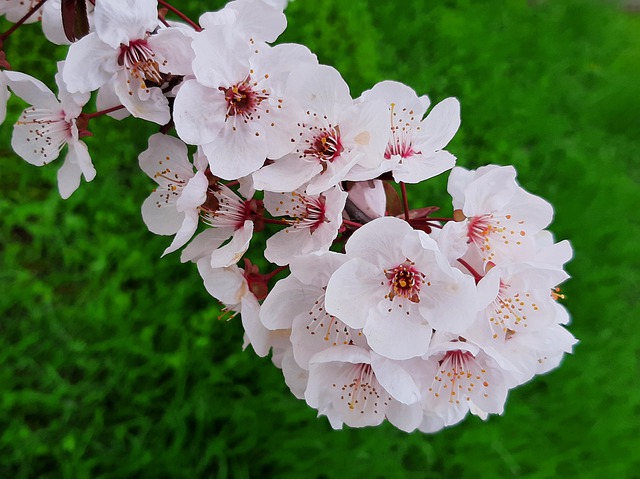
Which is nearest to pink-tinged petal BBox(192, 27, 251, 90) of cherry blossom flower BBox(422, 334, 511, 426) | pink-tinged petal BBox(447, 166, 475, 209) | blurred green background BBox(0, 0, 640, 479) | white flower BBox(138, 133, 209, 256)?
white flower BBox(138, 133, 209, 256)

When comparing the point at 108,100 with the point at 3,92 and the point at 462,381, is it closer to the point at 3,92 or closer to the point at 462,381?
the point at 3,92

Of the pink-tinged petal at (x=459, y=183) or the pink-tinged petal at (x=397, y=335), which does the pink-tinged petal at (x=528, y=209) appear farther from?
the pink-tinged petal at (x=397, y=335)

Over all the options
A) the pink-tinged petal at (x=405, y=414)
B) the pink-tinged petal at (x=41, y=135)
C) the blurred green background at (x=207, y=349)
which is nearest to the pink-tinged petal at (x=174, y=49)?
the pink-tinged petal at (x=41, y=135)

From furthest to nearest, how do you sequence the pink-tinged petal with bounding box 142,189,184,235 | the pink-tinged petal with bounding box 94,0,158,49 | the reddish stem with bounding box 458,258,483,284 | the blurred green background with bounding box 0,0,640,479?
the blurred green background with bounding box 0,0,640,479 < the pink-tinged petal with bounding box 142,189,184,235 < the reddish stem with bounding box 458,258,483,284 < the pink-tinged petal with bounding box 94,0,158,49

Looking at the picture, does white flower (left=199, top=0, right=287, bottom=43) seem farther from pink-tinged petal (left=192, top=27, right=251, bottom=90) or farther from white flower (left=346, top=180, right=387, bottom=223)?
white flower (left=346, top=180, right=387, bottom=223)

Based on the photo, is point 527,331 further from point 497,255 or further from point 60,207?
point 60,207

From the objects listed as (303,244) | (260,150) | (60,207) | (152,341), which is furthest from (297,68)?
(60,207)
